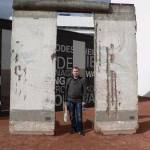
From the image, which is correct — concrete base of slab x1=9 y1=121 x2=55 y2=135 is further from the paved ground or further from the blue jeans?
the blue jeans

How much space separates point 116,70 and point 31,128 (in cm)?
278

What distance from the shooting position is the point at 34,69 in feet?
38.5

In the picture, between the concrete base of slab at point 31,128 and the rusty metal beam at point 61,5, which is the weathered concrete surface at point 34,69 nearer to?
the concrete base of slab at point 31,128

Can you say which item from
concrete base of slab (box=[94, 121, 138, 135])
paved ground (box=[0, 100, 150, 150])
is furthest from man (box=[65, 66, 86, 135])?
concrete base of slab (box=[94, 121, 138, 135])

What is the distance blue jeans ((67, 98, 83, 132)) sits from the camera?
38.7 ft

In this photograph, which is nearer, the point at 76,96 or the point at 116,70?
the point at 76,96

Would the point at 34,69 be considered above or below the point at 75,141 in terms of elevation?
above

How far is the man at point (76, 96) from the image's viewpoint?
38.5 ft

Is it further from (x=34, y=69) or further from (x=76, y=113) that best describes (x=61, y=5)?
(x=76, y=113)

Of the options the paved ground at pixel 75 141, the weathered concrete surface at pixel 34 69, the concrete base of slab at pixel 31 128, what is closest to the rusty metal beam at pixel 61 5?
the weathered concrete surface at pixel 34 69

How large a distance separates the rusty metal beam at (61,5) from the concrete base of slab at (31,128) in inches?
118

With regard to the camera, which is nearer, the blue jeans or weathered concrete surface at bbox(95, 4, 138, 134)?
the blue jeans

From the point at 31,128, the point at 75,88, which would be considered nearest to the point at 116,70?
the point at 75,88

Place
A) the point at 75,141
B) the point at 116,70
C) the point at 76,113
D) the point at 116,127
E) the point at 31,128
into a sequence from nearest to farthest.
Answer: the point at 75,141, the point at 31,128, the point at 76,113, the point at 116,127, the point at 116,70
